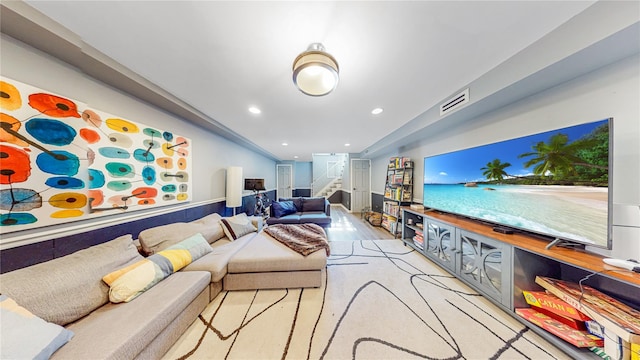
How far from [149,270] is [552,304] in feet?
11.3

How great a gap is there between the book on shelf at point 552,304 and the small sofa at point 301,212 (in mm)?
2998

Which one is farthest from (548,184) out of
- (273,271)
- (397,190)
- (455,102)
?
(273,271)

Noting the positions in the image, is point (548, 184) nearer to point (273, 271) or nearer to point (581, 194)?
point (581, 194)

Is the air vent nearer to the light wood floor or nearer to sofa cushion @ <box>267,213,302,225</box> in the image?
the light wood floor

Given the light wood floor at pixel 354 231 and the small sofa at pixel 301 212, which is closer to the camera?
the light wood floor at pixel 354 231

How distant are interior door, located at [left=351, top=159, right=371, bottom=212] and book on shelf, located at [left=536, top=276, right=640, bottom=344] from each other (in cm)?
492

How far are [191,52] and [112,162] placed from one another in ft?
4.50

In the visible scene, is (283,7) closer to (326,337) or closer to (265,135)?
(326,337)

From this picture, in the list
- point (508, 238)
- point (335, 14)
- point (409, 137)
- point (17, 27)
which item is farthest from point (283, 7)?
point (409, 137)

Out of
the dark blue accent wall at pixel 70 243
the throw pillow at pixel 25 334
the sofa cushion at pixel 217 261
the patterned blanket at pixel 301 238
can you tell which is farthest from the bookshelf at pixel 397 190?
the throw pillow at pixel 25 334

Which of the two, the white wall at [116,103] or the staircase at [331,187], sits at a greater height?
the white wall at [116,103]

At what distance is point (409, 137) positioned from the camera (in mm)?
3383

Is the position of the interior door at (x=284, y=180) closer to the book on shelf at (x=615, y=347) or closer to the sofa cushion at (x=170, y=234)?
the sofa cushion at (x=170, y=234)

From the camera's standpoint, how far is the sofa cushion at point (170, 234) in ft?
6.04
